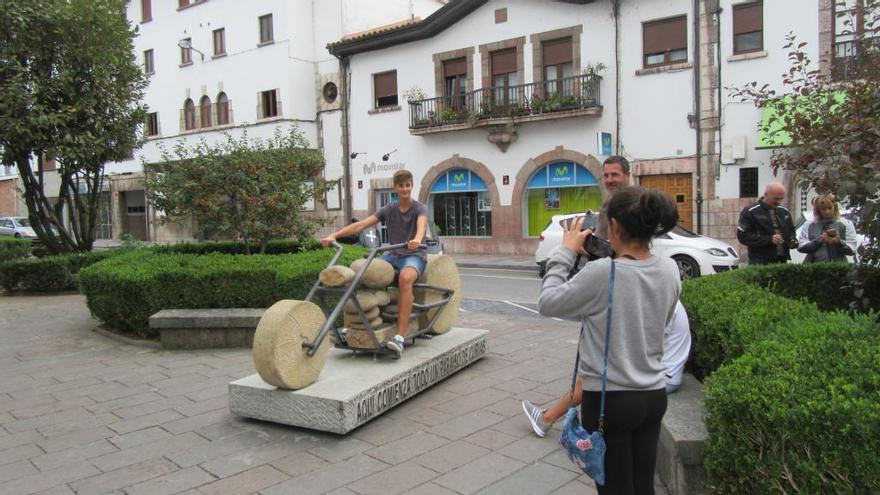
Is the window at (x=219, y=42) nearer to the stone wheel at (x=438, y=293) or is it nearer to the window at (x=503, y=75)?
the window at (x=503, y=75)

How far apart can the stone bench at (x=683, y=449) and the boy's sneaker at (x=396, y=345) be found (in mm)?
2146

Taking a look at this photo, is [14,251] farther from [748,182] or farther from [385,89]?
[748,182]

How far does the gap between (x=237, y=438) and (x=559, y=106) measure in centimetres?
1663

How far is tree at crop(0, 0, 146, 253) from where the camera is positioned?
424 inches

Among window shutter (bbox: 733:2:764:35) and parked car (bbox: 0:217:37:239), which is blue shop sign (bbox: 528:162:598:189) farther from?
parked car (bbox: 0:217:37:239)

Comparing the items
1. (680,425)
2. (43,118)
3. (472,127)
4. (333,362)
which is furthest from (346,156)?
(680,425)

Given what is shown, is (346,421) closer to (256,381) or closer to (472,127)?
(256,381)

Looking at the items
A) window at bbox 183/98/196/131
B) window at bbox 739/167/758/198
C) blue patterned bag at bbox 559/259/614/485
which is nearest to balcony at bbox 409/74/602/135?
window at bbox 739/167/758/198

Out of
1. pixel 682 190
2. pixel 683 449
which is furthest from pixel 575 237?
pixel 682 190

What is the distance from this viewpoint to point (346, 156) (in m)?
25.3

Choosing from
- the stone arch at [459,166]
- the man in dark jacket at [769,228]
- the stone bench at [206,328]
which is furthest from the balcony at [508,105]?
the stone bench at [206,328]

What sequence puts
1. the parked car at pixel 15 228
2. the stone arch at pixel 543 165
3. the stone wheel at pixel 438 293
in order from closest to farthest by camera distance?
1. the stone wheel at pixel 438 293
2. the stone arch at pixel 543 165
3. the parked car at pixel 15 228

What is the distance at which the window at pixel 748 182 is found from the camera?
54.6 feet

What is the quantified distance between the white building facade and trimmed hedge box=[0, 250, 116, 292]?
8.20m
